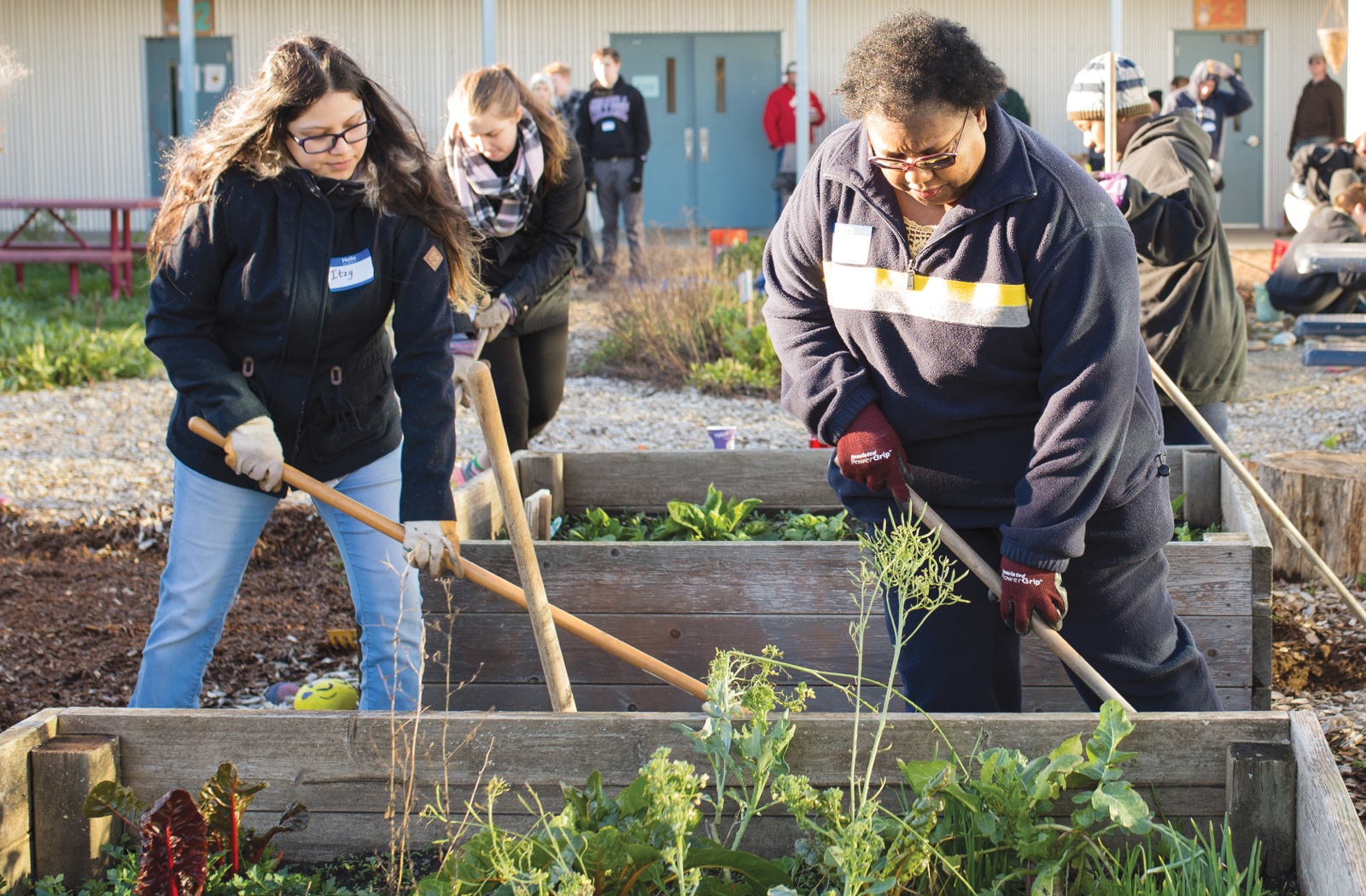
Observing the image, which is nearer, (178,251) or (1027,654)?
(178,251)

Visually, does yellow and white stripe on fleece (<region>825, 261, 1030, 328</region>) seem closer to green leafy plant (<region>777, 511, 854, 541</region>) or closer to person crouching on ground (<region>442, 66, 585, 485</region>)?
green leafy plant (<region>777, 511, 854, 541</region>)

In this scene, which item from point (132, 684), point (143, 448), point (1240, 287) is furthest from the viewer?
point (1240, 287)

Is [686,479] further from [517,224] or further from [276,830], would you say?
[276,830]

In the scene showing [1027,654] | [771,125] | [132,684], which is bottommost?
[132,684]

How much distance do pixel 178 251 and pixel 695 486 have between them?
2.26 metres

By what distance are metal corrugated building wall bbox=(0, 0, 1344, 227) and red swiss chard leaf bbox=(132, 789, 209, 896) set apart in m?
16.4

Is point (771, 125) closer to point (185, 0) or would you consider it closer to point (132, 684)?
point (185, 0)

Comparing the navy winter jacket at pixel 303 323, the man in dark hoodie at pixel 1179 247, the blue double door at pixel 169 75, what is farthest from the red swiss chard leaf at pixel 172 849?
the blue double door at pixel 169 75

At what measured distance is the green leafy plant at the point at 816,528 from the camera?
13.8 ft

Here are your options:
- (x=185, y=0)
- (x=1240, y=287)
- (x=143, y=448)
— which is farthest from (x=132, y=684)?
(x=185, y=0)

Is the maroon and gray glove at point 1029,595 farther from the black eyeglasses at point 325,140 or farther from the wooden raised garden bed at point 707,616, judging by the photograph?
the black eyeglasses at point 325,140

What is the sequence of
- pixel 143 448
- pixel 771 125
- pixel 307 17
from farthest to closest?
pixel 307 17
pixel 771 125
pixel 143 448

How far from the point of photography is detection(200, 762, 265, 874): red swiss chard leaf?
2207 mm

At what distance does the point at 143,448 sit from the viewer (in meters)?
7.88
